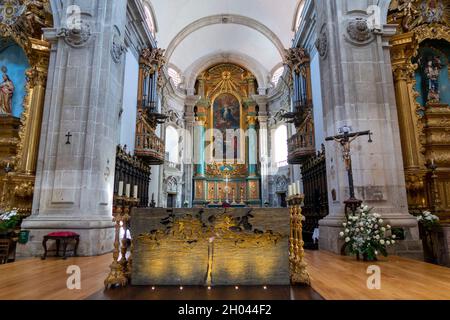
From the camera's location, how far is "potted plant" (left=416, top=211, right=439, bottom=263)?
22.8 ft

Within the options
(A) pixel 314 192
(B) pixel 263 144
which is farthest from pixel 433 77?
(B) pixel 263 144

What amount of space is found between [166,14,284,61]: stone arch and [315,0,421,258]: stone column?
10.0 metres

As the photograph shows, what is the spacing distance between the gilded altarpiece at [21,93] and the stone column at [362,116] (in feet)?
26.8

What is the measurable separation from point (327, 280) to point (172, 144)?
1601cm

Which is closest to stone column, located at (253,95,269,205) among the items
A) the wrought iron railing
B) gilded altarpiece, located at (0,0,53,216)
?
the wrought iron railing

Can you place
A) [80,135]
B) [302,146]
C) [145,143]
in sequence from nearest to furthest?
1. [80,135]
2. [302,146]
3. [145,143]

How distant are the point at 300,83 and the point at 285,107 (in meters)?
5.54

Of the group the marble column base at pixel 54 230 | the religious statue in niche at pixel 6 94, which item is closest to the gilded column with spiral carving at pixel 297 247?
the marble column base at pixel 54 230

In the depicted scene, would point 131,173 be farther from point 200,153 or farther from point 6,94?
point 200,153

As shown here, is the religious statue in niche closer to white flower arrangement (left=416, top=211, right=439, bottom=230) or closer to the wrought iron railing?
the wrought iron railing

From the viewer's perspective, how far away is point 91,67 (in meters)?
7.41

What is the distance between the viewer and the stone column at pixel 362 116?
267 inches

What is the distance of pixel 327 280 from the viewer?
4.08 m
